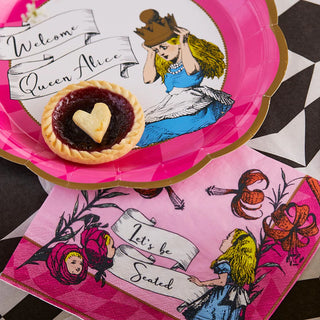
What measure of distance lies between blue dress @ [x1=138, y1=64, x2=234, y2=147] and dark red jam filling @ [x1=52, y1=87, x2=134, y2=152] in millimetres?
83

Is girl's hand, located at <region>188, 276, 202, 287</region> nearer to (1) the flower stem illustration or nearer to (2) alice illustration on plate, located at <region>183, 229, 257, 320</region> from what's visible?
(2) alice illustration on plate, located at <region>183, 229, 257, 320</region>

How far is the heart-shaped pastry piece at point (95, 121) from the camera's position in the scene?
4.37 ft

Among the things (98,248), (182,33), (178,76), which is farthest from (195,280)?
(182,33)

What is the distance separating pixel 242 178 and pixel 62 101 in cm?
62

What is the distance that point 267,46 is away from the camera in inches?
60.1

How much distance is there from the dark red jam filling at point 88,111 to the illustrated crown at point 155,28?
301 millimetres

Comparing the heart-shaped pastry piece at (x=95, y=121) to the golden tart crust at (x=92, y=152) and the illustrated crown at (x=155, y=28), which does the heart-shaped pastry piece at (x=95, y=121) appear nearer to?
the golden tart crust at (x=92, y=152)

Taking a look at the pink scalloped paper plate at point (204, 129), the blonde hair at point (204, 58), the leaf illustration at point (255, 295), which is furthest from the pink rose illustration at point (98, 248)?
the blonde hair at point (204, 58)

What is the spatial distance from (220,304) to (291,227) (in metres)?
0.33

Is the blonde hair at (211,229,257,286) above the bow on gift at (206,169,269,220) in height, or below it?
below

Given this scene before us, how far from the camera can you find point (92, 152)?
1335mm

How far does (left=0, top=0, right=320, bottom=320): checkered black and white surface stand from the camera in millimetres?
1316

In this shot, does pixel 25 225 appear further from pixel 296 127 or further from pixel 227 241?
pixel 296 127

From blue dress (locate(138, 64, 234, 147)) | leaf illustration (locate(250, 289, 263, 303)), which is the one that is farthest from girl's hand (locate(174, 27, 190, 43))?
leaf illustration (locate(250, 289, 263, 303))
